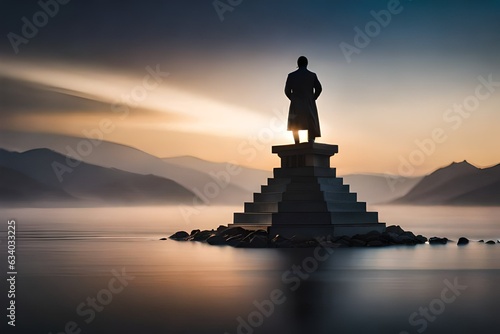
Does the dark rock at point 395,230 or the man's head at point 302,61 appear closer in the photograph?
the man's head at point 302,61

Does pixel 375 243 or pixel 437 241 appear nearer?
pixel 375 243

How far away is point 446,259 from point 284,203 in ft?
21.7

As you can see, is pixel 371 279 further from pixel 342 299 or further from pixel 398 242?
pixel 398 242

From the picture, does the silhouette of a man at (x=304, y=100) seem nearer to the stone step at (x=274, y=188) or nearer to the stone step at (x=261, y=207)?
the stone step at (x=274, y=188)

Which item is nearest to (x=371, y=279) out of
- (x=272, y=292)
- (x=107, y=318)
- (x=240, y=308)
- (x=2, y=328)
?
(x=272, y=292)

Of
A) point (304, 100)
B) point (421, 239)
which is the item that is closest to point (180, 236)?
point (304, 100)

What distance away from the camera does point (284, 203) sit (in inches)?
787

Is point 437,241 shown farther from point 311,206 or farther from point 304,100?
point 304,100

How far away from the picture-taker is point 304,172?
68.1ft

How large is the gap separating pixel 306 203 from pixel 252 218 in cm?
189

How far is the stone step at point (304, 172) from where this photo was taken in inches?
814

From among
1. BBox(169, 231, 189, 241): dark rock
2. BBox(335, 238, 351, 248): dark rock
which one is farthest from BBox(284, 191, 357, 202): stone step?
BBox(169, 231, 189, 241): dark rock

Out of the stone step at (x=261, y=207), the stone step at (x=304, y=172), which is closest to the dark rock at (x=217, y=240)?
the stone step at (x=261, y=207)

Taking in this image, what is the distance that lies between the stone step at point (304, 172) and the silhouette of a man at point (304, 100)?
3.13ft
